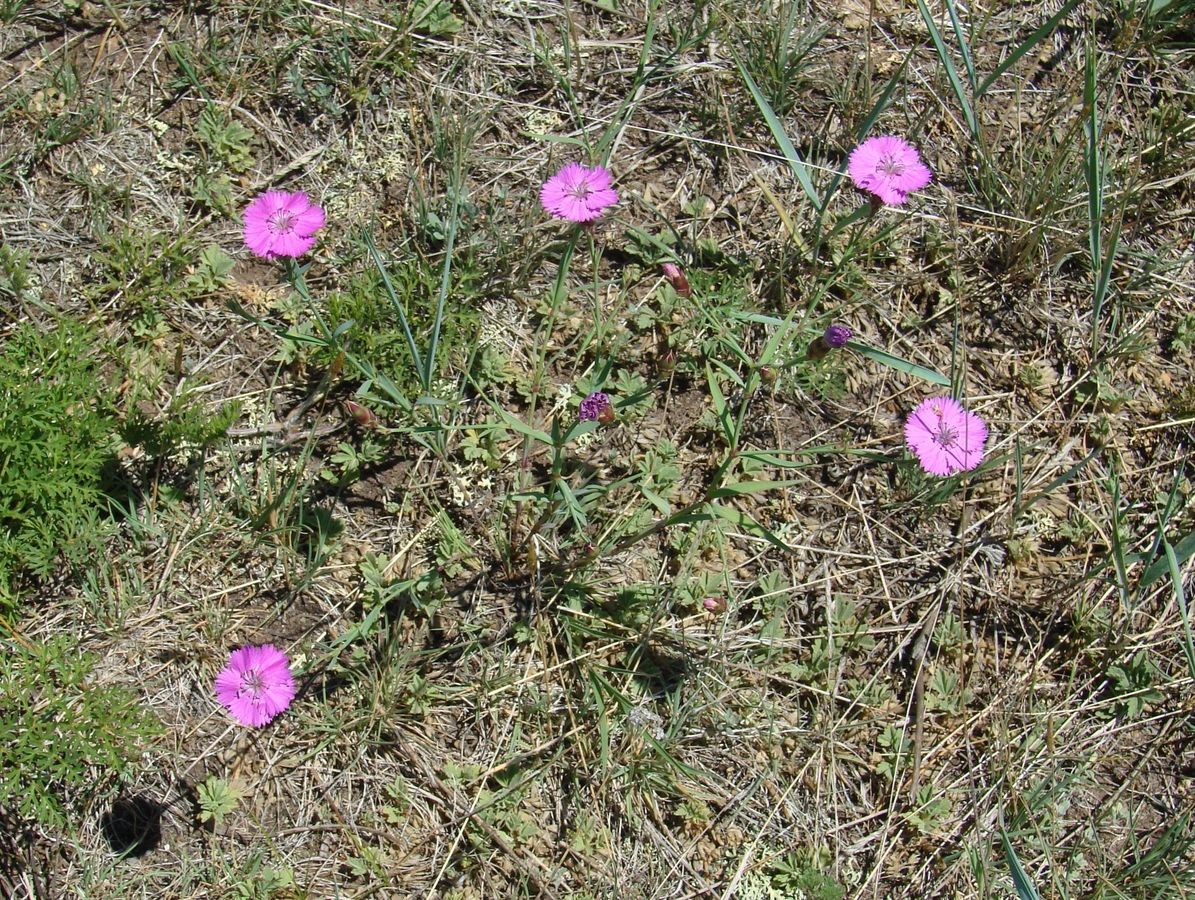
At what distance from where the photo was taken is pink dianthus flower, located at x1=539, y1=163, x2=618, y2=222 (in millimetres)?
2182

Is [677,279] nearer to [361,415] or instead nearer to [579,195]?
[579,195]

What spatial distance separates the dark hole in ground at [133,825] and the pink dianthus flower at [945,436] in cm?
180

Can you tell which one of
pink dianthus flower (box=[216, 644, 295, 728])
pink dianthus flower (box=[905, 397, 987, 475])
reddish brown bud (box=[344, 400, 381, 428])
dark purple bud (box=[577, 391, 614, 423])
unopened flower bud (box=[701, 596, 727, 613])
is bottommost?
unopened flower bud (box=[701, 596, 727, 613])

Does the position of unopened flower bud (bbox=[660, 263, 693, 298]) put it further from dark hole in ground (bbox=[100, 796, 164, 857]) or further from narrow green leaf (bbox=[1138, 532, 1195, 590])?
dark hole in ground (bbox=[100, 796, 164, 857])

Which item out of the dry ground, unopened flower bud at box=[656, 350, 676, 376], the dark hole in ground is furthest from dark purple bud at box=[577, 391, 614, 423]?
the dark hole in ground

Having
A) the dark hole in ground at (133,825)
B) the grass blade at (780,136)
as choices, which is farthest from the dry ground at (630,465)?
the grass blade at (780,136)

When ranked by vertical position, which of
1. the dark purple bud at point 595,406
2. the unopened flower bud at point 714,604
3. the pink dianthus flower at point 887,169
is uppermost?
the pink dianthus flower at point 887,169

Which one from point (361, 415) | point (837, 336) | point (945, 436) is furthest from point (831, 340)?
point (361, 415)

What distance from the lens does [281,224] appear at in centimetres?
222

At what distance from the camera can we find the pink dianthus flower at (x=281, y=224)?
2156 mm

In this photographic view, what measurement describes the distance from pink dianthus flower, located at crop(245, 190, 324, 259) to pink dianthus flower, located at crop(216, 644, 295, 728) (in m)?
0.84

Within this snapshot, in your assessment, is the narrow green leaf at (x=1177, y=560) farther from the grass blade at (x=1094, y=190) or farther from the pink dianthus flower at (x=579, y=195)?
the pink dianthus flower at (x=579, y=195)

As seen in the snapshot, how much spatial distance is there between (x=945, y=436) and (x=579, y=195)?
0.98 m

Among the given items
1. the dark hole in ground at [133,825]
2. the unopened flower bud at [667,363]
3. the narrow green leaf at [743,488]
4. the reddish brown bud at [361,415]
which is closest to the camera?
the narrow green leaf at [743,488]
